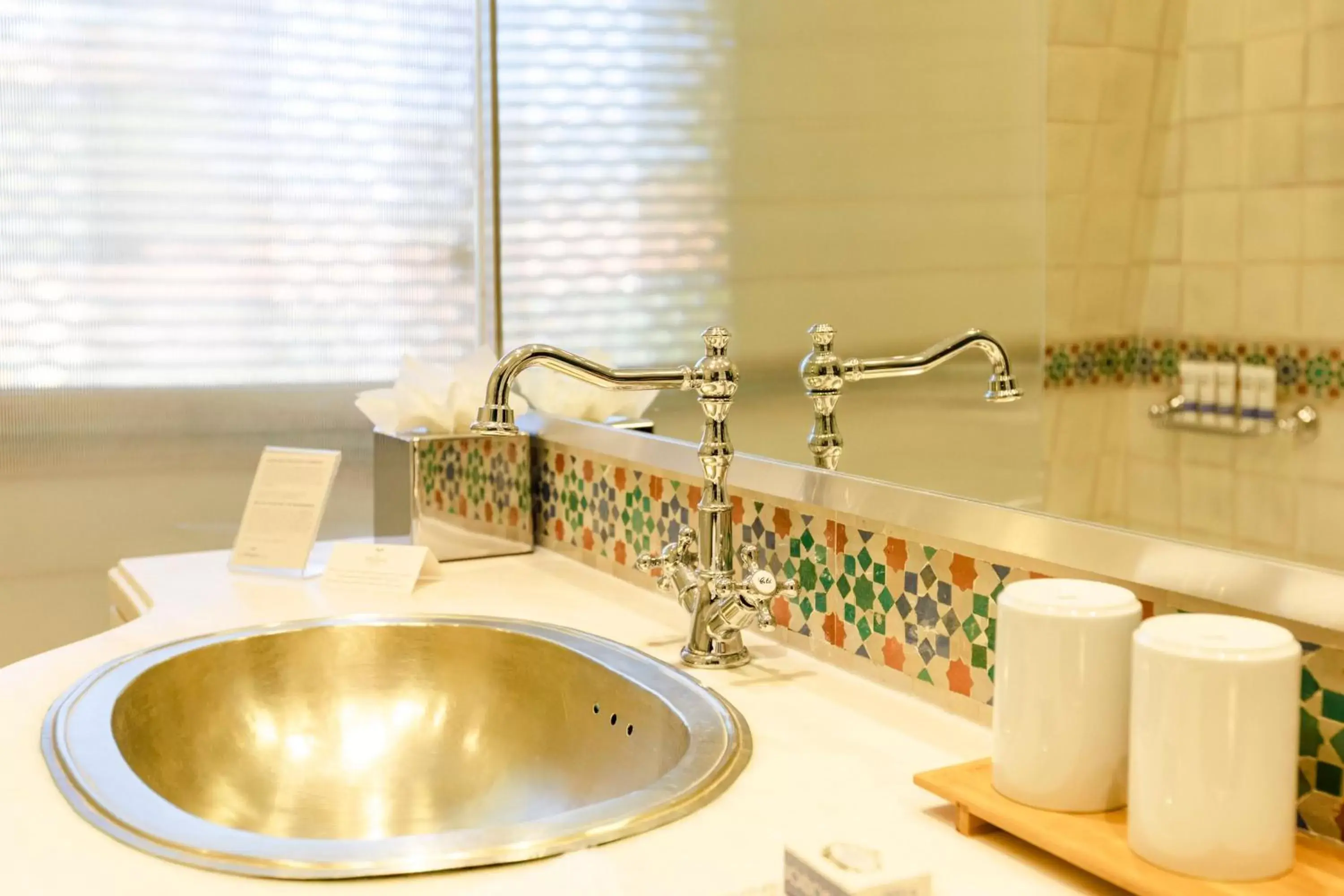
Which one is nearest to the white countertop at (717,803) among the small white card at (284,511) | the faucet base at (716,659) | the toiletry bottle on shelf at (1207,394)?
the faucet base at (716,659)

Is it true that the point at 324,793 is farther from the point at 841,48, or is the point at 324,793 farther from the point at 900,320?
the point at 841,48

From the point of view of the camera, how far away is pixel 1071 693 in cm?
74

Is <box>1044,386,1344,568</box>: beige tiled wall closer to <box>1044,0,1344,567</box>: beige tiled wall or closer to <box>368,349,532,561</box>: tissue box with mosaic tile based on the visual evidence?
<box>1044,0,1344,567</box>: beige tiled wall

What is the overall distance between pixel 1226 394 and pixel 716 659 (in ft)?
1.83

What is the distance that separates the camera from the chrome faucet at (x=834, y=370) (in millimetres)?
1074

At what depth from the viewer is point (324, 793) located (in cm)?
121

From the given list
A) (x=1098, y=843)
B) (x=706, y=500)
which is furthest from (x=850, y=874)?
(x=706, y=500)

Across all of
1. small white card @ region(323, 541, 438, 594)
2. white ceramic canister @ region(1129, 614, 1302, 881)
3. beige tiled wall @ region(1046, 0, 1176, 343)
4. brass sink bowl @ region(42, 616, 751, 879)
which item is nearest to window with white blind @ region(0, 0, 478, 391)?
small white card @ region(323, 541, 438, 594)

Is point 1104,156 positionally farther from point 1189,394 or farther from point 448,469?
point 448,469

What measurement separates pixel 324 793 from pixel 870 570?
1.78ft

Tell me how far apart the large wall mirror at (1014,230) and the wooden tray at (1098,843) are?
16 cm

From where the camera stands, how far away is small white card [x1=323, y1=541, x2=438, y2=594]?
4.91 ft

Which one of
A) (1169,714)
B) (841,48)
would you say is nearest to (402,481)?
(841,48)

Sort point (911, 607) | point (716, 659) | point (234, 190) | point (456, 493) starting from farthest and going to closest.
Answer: point (234, 190) → point (456, 493) → point (716, 659) → point (911, 607)
